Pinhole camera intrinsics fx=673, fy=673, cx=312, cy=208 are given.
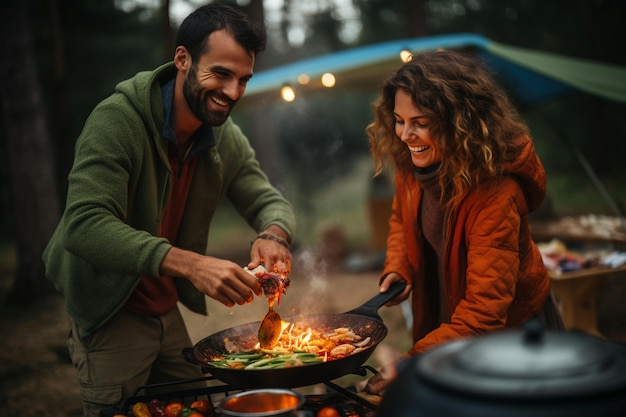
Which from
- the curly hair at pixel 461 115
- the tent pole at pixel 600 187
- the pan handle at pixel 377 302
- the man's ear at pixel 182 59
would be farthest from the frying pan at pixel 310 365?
the tent pole at pixel 600 187

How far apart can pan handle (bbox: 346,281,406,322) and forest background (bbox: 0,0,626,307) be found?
17.9ft

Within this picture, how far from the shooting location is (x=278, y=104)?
11.2 metres

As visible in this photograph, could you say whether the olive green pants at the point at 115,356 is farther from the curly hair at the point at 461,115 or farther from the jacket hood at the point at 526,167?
the jacket hood at the point at 526,167

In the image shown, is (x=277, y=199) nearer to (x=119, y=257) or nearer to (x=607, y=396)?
(x=119, y=257)

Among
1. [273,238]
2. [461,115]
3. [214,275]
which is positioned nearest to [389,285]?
[273,238]

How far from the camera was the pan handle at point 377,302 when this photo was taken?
3076mm

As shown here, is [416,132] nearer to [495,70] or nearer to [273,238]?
[273,238]

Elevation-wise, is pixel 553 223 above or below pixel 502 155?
below

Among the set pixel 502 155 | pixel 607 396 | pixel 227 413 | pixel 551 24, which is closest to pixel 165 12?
pixel 502 155

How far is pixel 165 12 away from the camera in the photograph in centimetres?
922

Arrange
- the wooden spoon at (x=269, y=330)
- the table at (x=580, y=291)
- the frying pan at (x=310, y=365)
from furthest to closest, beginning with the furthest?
the table at (x=580, y=291), the wooden spoon at (x=269, y=330), the frying pan at (x=310, y=365)

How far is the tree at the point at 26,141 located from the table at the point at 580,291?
7230 mm

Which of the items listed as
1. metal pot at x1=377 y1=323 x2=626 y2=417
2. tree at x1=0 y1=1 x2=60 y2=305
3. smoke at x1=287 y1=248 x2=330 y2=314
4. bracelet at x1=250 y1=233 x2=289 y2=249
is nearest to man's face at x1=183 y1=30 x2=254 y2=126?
bracelet at x1=250 y1=233 x2=289 y2=249

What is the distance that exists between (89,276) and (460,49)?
5424mm
